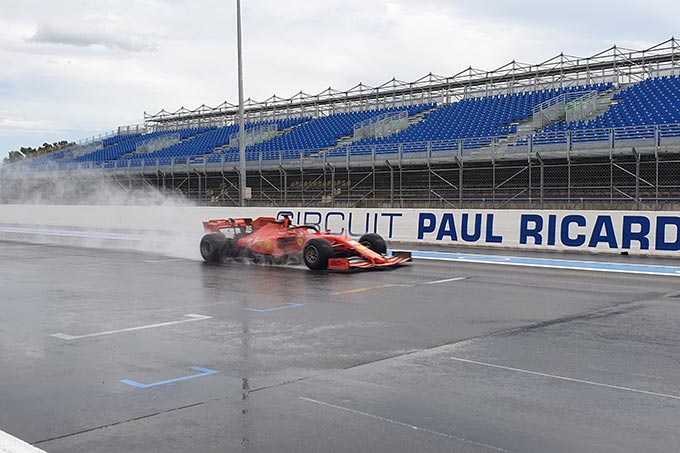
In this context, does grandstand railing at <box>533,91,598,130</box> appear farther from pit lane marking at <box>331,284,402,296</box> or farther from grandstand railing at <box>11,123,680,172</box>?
pit lane marking at <box>331,284,402,296</box>

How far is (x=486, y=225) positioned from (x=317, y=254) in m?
8.59

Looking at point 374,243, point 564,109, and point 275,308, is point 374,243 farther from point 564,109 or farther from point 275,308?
point 564,109

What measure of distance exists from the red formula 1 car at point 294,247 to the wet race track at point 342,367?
2143 millimetres

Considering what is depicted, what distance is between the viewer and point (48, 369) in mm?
6918

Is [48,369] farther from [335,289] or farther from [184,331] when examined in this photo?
[335,289]

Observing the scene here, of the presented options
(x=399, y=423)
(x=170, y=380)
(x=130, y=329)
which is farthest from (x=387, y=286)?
(x=399, y=423)

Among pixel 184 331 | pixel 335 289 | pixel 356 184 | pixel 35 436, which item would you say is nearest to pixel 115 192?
pixel 356 184

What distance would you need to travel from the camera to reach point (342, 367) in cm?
694

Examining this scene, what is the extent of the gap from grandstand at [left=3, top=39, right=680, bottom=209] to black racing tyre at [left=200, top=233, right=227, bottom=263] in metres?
12.6

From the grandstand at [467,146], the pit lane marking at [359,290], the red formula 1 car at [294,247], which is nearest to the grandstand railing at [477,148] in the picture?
the grandstand at [467,146]

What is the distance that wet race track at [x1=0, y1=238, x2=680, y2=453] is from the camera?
5000mm

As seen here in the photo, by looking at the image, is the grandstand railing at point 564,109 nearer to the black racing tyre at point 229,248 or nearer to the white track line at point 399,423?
the black racing tyre at point 229,248

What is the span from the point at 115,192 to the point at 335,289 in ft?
119

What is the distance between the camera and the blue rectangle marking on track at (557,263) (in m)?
15.6
